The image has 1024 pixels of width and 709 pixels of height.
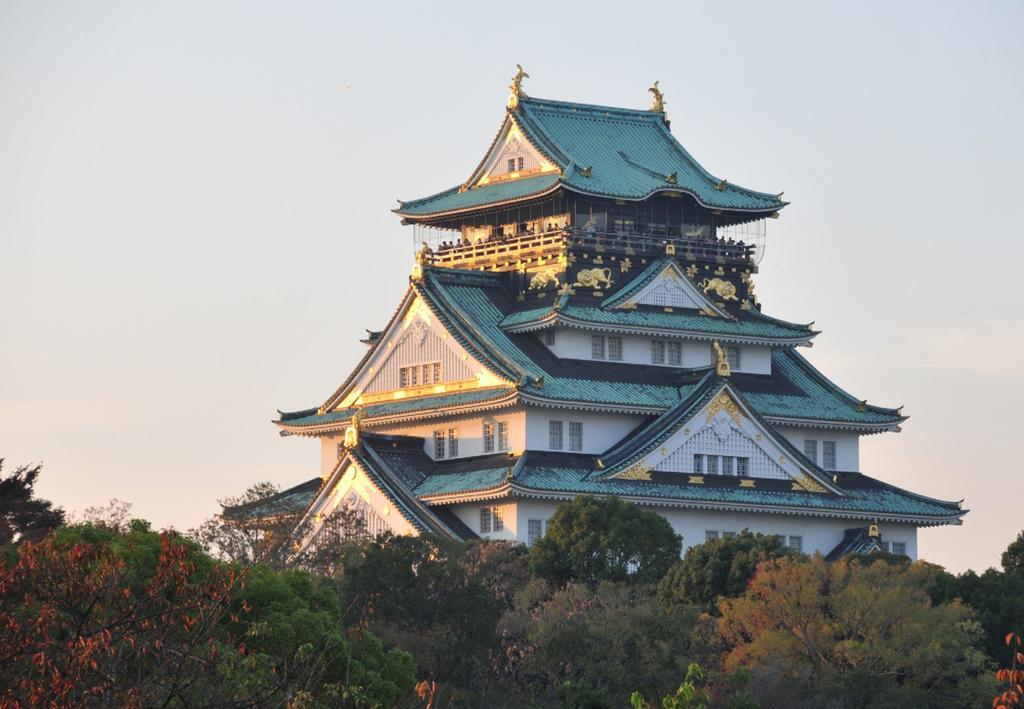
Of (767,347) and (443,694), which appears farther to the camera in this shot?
(767,347)

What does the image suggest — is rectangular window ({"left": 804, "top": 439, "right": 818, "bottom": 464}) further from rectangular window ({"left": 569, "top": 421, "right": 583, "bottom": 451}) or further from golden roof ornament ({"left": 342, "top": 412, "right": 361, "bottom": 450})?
golden roof ornament ({"left": 342, "top": 412, "right": 361, "bottom": 450})

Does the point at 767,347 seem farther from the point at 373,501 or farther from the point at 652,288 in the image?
the point at 373,501

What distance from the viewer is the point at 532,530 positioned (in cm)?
8281

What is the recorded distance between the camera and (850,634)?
6638cm

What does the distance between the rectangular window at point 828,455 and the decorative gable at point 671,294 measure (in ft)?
20.5

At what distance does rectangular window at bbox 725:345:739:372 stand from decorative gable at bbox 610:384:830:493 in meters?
4.92

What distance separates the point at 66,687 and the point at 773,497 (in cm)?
5748

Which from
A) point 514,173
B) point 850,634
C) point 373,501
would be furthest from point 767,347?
point 850,634

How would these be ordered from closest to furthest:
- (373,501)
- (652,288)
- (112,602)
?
(112,602), (373,501), (652,288)

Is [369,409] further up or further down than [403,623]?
further up

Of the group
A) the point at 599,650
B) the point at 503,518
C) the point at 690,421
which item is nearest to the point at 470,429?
the point at 503,518

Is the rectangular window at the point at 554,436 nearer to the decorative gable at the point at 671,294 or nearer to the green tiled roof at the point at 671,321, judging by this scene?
the green tiled roof at the point at 671,321

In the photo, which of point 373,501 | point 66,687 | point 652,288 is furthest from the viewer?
point 652,288

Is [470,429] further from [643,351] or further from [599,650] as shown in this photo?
[599,650]
